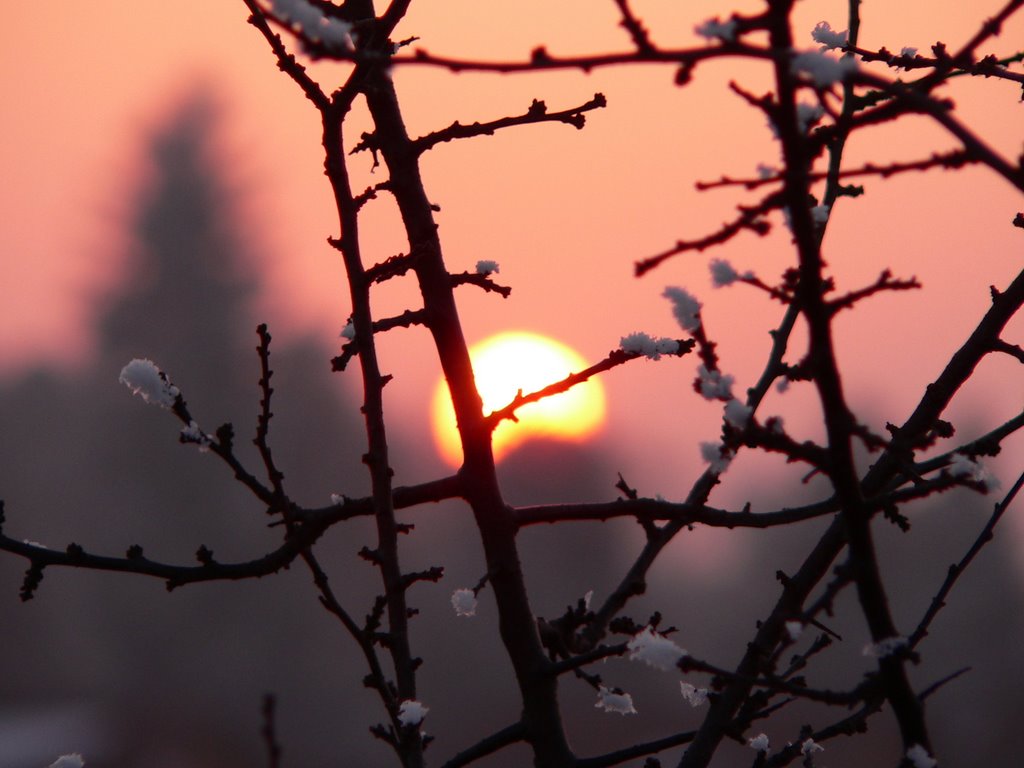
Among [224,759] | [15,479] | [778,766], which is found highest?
[15,479]

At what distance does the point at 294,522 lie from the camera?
1870 millimetres

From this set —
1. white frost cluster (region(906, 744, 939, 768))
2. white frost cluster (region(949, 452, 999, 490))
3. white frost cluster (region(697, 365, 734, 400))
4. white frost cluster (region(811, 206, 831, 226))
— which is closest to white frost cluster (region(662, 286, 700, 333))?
white frost cluster (region(697, 365, 734, 400))

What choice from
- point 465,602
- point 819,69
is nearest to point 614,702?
point 465,602

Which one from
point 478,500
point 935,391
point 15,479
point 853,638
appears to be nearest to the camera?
point 935,391

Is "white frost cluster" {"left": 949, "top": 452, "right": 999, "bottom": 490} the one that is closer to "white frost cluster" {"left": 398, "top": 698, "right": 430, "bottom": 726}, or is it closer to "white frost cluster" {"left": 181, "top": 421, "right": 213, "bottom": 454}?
"white frost cluster" {"left": 398, "top": 698, "right": 430, "bottom": 726}

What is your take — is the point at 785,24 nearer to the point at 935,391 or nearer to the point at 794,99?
the point at 794,99

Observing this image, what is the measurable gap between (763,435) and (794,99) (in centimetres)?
38

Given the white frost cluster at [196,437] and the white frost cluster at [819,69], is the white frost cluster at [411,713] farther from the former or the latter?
the white frost cluster at [819,69]

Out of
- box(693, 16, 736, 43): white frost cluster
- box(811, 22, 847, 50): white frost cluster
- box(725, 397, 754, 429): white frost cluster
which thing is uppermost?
box(811, 22, 847, 50): white frost cluster

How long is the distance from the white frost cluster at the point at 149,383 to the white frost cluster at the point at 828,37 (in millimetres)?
1624

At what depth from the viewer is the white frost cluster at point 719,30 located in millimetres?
961

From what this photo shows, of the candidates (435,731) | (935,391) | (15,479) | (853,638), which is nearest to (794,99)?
(935,391)

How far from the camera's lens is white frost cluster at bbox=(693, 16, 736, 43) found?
0.96 meters

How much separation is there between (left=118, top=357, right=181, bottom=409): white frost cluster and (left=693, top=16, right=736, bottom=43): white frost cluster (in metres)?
1.24
